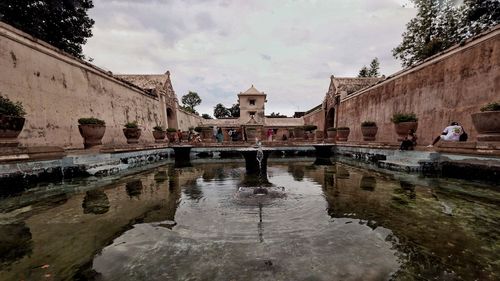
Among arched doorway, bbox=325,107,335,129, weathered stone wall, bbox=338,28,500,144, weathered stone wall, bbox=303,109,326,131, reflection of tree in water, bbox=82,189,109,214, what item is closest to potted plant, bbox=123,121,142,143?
reflection of tree in water, bbox=82,189,109,214

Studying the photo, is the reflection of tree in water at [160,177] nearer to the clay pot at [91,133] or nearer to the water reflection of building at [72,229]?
the water reflection of building at [72,229]

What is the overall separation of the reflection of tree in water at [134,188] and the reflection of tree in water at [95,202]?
42 cm

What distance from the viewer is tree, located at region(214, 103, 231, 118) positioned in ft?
183

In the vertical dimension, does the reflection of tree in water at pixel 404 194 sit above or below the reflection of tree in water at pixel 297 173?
above

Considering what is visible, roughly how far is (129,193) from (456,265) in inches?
184

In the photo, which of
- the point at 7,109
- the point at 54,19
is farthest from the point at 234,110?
the point at 7,109

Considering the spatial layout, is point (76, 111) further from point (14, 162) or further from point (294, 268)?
point (294, 268)

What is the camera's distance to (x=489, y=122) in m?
4.55

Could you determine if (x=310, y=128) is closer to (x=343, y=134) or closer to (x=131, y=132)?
(x=343, y=134)

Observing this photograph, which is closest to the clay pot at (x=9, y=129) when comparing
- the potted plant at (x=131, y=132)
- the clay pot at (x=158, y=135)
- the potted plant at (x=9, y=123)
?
the potted plant at (x=9, y=123)

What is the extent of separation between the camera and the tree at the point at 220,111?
183 ft

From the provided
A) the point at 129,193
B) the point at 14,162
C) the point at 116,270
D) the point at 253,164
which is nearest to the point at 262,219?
the point at 116,270

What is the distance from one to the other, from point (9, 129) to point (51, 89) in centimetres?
486

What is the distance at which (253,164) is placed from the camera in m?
6.97
